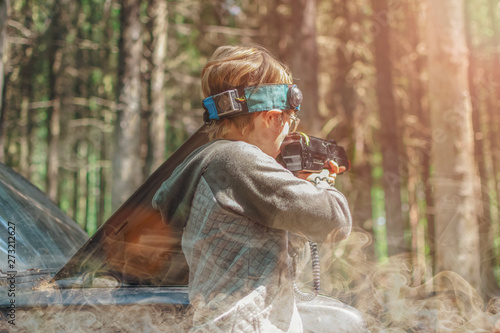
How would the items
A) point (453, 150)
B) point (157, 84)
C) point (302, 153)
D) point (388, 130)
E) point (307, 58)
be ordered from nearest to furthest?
point (302, 153), point (453, 150), point (307, 58), point (157, 84), point (388, 130)

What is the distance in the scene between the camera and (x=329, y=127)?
44.5 ft

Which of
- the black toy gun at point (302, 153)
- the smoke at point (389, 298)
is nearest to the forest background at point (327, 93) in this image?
the smoke at point (389, 298)

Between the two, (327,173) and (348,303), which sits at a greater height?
(327,173)

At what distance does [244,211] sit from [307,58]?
732cm

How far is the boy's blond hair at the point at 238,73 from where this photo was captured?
1.93 m

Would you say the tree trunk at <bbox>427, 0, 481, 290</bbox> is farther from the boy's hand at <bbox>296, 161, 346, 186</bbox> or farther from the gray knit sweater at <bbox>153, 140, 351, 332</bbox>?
the gray knit sweater at <bbox>153, 140, 351, 332</bbox>

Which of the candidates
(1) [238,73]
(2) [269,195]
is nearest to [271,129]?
(1) [238,73]

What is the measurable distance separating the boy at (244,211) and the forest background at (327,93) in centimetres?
383

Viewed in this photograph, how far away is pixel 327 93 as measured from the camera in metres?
15.6

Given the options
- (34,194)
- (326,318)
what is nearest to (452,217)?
(326,318)

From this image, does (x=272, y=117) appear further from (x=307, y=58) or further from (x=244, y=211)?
(x=307, y=58)

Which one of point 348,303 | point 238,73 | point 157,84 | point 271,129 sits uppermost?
point 157,84

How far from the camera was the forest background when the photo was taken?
5.72 m

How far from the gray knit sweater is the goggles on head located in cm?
15
